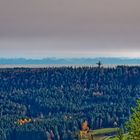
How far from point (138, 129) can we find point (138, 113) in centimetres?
162

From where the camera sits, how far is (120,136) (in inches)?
2451

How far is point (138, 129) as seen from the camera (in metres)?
55.2

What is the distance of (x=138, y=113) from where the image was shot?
5556cm

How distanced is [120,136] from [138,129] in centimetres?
727

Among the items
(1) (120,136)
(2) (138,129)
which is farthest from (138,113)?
(1) (120,136)

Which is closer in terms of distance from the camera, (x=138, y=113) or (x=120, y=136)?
(x=138, y=113)

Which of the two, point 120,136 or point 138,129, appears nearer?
point 138,129

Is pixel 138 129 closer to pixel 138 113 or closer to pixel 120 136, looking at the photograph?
pixel 138 113

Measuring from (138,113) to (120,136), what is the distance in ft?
24.6
